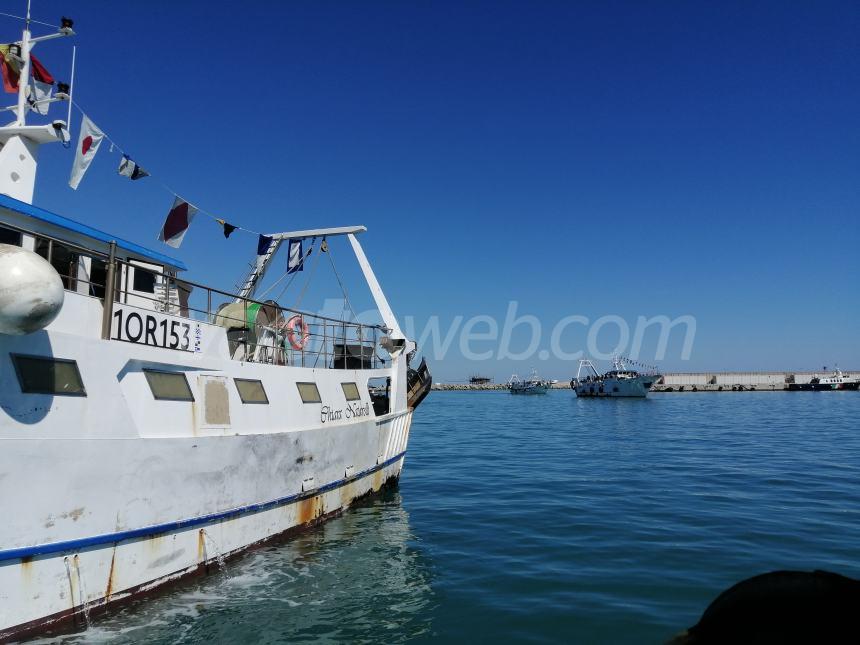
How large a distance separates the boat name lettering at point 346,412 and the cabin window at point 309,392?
342 mm

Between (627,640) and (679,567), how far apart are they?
3054mm

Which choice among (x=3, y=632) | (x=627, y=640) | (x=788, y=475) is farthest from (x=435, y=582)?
(x=788, y=475)

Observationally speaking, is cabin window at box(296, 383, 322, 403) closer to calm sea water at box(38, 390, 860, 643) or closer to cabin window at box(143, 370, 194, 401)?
calm sea water at box(38, 390, 860, 643)

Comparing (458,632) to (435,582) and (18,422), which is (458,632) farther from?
(18,422)

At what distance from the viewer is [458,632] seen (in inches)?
287

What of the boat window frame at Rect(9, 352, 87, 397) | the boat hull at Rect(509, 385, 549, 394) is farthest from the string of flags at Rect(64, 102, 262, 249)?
the boat hull at Rect(509, 385, 549, 394)

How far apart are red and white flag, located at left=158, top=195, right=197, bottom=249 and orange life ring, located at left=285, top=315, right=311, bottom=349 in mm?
3640

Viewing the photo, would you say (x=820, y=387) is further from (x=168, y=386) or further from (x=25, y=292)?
(x=25, y=292)

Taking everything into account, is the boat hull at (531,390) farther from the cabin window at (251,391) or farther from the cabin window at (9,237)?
the cabin window at (9,237)

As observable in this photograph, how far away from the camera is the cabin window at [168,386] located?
8.75 meters

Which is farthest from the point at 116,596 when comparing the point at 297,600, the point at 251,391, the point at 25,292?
the point at 25,292

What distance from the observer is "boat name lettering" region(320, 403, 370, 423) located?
1304 centimetres

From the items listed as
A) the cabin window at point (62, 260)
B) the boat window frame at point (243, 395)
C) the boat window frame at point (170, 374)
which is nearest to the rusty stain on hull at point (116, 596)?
the boat window frame at point (170, 374)

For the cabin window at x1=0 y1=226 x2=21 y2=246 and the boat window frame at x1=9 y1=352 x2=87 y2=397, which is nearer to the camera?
the boat window frame at x1=9 y1=352 x2=87 y2=397
